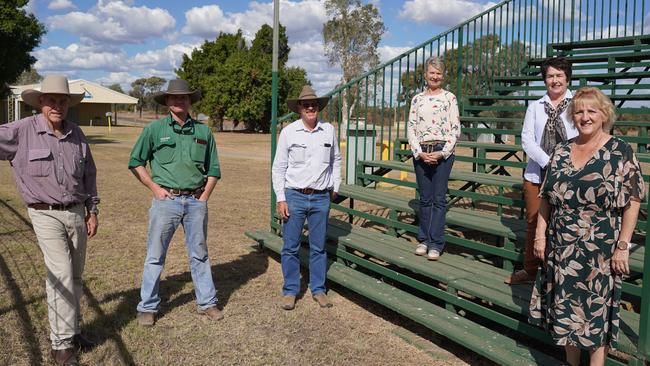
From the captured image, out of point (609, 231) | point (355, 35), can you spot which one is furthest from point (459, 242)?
point (355, 35)

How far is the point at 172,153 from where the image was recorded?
4316mm

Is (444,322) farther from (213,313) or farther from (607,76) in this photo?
(607,76)

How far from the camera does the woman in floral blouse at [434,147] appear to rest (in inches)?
182

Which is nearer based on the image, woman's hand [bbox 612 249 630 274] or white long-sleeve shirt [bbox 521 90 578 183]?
woman's hand [bbox 612 249 630 274]

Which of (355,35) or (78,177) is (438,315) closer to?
(78,177)

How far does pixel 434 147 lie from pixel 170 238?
2272 mm

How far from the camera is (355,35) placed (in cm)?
3769

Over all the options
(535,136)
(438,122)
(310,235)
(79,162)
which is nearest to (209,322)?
(310,235)

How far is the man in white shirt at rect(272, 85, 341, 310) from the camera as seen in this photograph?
4.71 m

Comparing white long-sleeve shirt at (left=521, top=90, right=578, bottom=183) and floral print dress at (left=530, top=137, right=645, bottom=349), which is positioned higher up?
white long-sleeve shirt at (left=521, top=90, right=578, bottom=183)

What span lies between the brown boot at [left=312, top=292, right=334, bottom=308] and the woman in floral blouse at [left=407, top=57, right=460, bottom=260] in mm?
922

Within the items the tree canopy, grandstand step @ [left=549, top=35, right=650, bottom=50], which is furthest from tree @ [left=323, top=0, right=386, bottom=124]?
grandstand step @ [left=549, top=35, right=650, bottom=50]

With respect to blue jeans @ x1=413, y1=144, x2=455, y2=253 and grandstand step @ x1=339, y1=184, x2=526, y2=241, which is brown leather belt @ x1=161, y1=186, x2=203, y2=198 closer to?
blue jeans @ x1=413, y1=144, x2=455, y2=253

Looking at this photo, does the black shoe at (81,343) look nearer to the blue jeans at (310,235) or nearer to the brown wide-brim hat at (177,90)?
the blue jeans at (310,235)
